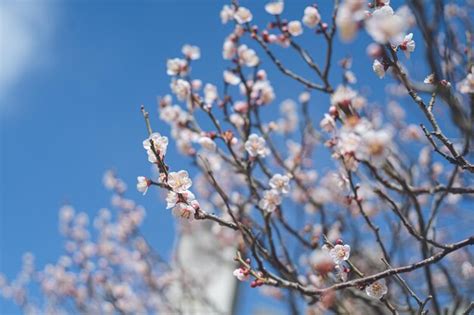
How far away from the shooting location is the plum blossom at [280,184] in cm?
265

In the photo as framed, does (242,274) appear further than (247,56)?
No

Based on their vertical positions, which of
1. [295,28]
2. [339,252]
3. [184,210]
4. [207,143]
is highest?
[295,28]

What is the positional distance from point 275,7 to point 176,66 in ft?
2.60

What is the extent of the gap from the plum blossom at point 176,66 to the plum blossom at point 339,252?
5.95ft

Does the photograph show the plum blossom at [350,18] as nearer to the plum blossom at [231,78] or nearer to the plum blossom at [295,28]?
the plum blossom at [295,28]

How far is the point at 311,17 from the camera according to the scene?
2891 millimetres

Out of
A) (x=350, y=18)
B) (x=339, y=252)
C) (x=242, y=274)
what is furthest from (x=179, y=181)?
(x=350, y=18)

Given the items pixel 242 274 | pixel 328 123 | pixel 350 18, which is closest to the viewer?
pixel 350 18

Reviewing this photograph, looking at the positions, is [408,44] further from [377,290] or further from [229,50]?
[229,50]

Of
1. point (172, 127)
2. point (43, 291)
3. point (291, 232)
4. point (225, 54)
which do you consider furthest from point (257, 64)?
point (43, 291)

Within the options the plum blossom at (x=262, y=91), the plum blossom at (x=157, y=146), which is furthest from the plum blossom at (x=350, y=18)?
the plum blossom at (x=262, y=91)

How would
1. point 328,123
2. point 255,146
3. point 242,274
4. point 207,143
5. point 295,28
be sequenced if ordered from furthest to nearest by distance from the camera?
1. point 295,28
2. point 207,143
3. point 255,146
4. point 328,123
5. point 242,274

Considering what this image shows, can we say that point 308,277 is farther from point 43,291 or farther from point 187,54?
Answer: point 43,291

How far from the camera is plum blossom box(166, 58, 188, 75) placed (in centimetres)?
327
